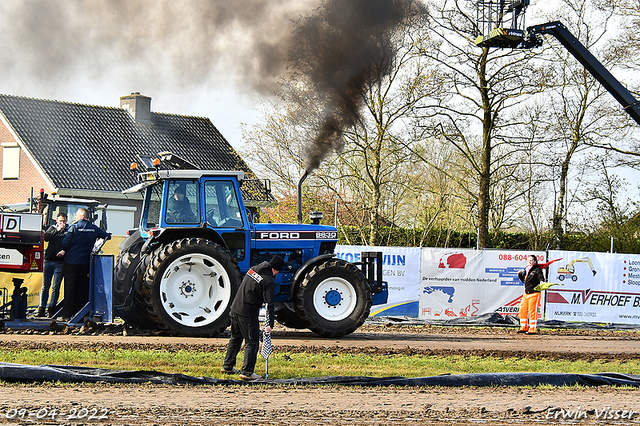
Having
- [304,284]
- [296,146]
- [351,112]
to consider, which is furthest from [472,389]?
[296,146]

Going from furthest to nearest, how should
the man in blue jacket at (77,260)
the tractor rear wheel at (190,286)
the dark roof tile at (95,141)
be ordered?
the dark roof tile at (95,141)
the man in blue jacket at (77,260)
the tractor rear wheel at (190,286)

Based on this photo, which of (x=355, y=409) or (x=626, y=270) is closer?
(x=355, y=409)

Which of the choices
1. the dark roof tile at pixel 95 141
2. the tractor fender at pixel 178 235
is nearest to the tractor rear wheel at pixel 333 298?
→ the tractor fender at pixel 178 235

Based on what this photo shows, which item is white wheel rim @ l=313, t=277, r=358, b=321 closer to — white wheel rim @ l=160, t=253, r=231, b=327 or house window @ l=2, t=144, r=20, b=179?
white wheel rim @ l=160, t=253, r=231, b=327

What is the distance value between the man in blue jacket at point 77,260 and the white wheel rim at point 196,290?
1832mm

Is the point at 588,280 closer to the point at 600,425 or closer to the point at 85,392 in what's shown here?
the point at 600,425

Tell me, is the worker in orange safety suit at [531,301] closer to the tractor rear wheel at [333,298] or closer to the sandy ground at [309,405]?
the tractor rear wheel at [333,298]

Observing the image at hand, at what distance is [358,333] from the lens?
15555 mm

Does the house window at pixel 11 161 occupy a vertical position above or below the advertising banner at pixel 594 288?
above

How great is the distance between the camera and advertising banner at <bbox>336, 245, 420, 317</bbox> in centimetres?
1942

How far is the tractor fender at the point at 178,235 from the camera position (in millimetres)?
13188

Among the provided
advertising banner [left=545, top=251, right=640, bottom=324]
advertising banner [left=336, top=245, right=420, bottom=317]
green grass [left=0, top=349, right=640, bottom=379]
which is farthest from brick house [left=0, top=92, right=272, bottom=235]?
green grass [left=0, top=349, right=640, bottom=379]

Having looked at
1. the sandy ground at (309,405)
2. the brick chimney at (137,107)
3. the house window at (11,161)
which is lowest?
the sandy ground at (309,405)

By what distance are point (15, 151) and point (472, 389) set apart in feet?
95.7
